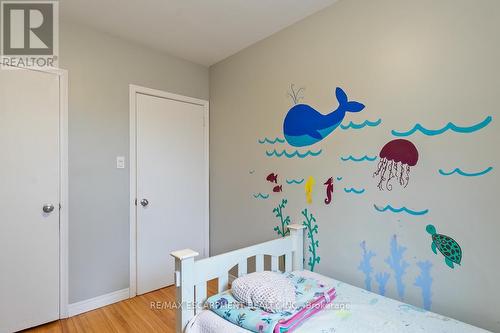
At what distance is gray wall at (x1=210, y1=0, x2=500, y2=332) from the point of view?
1216mm

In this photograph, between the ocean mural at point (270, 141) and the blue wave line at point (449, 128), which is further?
the ocean mural at point (270, 141)

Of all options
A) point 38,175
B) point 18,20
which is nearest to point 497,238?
point 38,175

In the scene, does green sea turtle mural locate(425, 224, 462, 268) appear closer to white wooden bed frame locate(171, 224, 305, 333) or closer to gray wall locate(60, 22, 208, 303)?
white wooden bed frame locate(171, 224, 305, 333)

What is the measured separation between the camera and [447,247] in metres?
1.31

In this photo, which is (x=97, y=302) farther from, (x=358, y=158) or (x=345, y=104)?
(x=345, y=104)

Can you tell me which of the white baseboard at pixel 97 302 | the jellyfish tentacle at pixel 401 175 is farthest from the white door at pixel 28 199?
the jellyfish tentacle at pixel 401 175

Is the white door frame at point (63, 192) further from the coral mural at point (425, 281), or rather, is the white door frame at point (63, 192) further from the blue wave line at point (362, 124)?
the coral mural at point (425, 281)

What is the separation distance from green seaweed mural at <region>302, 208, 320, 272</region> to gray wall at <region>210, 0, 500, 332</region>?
50 millimetres

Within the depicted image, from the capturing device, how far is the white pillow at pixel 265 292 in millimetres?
1219

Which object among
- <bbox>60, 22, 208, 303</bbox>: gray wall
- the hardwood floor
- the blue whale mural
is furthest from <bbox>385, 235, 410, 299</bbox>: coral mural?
<bbox>60, 22, 208, 303</bbox>: gray wall

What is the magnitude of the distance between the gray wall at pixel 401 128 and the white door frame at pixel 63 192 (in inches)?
61.2

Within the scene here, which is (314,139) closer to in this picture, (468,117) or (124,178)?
(468,117)

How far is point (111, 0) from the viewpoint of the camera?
179cm

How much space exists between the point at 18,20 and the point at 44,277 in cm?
190
